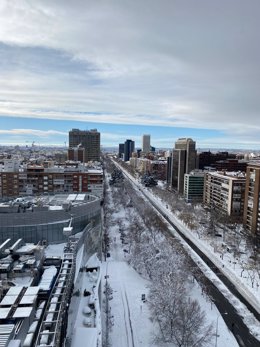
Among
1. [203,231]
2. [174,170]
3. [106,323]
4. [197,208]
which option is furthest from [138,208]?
[106,323]

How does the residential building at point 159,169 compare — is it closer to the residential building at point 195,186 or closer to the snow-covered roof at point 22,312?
the residential building at point 195,186

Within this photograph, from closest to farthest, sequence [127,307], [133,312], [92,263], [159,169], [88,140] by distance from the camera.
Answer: [92,263] < [133,312] < [127,307] < [159,169] < [88,140]

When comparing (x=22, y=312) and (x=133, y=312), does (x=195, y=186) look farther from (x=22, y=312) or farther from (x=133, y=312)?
(x=22, y=312)

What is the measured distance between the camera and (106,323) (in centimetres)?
2744

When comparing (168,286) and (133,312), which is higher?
(168,286)

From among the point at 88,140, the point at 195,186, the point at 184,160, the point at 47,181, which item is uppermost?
the point at 88,140

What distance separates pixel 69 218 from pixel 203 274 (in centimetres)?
2080

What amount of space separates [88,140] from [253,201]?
416ft

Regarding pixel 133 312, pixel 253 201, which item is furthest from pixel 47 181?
pixel 133 312

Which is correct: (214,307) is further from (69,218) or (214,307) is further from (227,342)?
(69,218)

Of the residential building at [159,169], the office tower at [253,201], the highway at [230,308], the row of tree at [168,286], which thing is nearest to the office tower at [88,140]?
the residential building at [159,169]

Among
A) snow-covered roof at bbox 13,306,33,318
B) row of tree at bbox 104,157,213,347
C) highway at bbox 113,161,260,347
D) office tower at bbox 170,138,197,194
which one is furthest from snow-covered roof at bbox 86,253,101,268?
office tower at bbox 170,138,197,194

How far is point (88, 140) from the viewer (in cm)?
17325

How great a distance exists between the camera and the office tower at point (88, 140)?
17300cm
